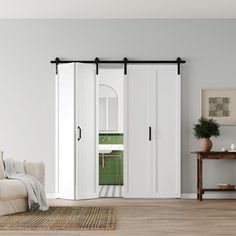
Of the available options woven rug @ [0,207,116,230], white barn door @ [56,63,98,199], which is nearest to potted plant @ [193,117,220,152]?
white barn door @ [56,63,98,199]

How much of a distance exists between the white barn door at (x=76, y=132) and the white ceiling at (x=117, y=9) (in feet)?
2.55

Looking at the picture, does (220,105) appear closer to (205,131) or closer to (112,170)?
(205,131)

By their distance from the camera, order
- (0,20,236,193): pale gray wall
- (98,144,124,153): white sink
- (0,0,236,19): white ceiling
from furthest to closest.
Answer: (98,144,124,153): white sink → (0,20,236,193): pale gray wall → (0,0,236,19): white ceiling

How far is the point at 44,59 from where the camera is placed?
8922mm

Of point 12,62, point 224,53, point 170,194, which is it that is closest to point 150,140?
point 170,194

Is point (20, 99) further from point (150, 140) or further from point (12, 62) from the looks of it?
point (150, 140)

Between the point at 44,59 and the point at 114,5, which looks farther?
the point at 44,59

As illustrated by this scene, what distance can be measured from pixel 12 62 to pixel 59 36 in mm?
791

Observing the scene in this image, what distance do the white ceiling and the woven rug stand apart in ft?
8.75

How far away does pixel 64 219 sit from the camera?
6.42 meters

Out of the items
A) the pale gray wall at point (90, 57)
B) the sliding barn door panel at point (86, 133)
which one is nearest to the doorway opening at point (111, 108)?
the pale gray wall at point (90, 57)

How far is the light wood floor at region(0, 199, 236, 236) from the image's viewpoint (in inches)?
221

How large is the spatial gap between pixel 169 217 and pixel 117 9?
10.1ft

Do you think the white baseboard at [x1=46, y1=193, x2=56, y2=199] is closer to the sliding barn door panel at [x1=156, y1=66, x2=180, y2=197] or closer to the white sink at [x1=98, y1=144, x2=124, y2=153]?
the sliding barn door panel at [x1=156, y1=66, x2=180, y2=197]
